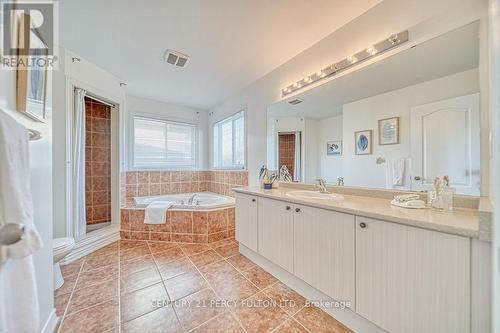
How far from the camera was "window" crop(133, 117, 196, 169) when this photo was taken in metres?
3.71

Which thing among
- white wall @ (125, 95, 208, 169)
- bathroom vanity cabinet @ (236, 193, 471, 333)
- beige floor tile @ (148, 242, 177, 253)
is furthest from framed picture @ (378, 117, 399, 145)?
white wall @ (125, 95, 208, 169)

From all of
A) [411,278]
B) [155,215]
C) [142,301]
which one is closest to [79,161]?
[155,215]

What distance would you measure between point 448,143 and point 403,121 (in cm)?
31

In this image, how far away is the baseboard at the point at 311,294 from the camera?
4.09ft

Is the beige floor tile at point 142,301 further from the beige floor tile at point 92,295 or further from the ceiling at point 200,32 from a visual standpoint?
the ceiling at point 200,32

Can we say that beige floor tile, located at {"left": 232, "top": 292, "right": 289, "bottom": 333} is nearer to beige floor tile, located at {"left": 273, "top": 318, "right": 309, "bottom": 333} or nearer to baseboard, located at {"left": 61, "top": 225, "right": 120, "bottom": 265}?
beige floor tile, located at {"left": 273, "top": 318, "right": 309, "bottom": 333}

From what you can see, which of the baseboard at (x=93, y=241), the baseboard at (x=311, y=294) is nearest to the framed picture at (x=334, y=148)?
the baseboard at (x=311, y=294)

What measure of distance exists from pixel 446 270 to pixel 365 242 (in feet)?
1.13

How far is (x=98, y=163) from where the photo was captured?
3182 mm

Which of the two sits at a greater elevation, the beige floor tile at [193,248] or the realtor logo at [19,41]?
the realtor logo at [19,41]

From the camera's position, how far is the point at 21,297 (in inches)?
28.1

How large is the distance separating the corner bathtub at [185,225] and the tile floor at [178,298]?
0.44 meters

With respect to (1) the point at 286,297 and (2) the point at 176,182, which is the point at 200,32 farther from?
(2) the point at 176,182

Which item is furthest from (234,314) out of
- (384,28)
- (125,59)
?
(125,59)
